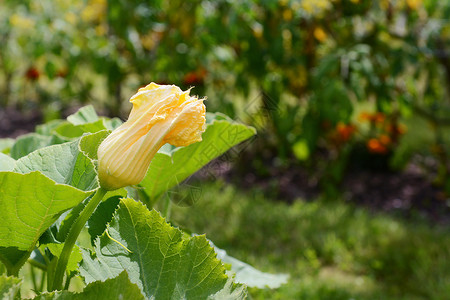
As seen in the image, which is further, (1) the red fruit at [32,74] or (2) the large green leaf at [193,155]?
(1) the red fruit at [32,74]

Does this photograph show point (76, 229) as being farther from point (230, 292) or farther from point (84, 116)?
point (84, 116)

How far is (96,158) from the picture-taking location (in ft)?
2.10

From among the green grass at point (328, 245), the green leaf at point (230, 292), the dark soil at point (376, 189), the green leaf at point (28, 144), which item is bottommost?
the dark soil at point (376, 189)

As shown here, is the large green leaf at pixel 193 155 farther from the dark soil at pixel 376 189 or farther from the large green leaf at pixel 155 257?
the dark soil at pixel 376 189

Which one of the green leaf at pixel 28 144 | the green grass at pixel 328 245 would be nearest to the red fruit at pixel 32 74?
the green grass at pixel 328 245

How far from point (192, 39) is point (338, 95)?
131 centimetres

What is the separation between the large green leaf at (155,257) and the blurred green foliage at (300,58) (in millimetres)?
1980

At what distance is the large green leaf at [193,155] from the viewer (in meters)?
0.83

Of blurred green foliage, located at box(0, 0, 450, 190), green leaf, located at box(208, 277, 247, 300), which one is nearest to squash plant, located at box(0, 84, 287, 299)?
green leaf, located at box(208, 277, 247, 300)

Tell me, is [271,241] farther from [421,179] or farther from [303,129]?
[421,179]

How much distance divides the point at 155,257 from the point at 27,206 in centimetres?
16

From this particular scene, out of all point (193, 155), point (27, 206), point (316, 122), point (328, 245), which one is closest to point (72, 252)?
point (27, 206)

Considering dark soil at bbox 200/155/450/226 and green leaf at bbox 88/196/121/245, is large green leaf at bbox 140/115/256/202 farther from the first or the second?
dark soil at bbox 200/155/450/226

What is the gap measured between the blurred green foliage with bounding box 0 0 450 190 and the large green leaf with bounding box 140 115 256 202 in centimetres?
172
